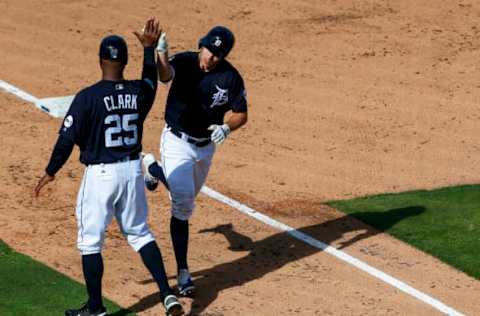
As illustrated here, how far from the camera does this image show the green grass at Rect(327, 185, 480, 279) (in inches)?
460

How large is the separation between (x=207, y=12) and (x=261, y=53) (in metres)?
1.67

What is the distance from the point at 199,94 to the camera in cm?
1034

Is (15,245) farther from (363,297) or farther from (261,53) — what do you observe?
(261,53)

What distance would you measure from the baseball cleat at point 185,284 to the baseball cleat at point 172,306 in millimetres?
838

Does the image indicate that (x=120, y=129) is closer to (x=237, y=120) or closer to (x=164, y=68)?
(x=164, y=68)

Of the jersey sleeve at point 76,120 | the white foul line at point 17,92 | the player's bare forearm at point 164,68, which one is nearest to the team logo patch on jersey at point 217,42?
the player's bare forearm at point 164,68

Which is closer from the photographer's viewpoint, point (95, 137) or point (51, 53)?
point (95, 137)

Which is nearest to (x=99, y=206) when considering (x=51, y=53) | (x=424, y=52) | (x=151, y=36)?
(x=151, y=36)

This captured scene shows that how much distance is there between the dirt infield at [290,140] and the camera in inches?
427

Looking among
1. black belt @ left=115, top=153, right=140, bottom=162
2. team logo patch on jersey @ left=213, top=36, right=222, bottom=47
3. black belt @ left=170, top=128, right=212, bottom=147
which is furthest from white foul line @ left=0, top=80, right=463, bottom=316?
black belt @ left=115, top=153, right=140, bottom=162

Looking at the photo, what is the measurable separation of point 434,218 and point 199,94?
343 cm

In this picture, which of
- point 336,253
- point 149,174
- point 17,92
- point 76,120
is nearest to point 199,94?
point 149,174

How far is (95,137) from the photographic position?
9203mm

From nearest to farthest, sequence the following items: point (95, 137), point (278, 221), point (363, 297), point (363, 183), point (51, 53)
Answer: point (95, 137) → point (363, 297) → point (278, 221) → point (363, 183) → point (51, 53)
